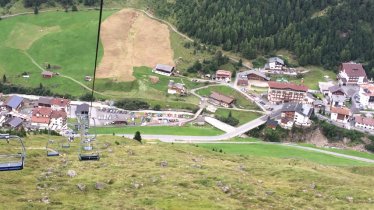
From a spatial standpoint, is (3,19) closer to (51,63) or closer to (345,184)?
(51,63)

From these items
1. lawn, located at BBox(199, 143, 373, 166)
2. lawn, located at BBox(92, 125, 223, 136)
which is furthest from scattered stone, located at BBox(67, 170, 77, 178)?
lawn, located at BBox(92, 125, 223, 136)

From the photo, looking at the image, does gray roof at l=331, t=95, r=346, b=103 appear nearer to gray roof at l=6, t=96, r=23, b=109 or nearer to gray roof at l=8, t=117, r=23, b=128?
gray roof at l=8, t=117, r=23, b=128

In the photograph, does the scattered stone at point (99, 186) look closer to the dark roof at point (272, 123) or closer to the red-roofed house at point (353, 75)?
the dark roof at point (272, 123)

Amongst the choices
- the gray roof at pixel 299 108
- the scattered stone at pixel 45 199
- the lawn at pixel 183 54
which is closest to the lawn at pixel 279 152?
the gray roof at pixel 299 108

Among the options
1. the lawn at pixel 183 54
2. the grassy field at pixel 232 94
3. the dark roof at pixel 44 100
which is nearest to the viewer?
the dark roof at pixel 44 100

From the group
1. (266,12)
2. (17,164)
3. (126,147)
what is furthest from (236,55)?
(17,164)
